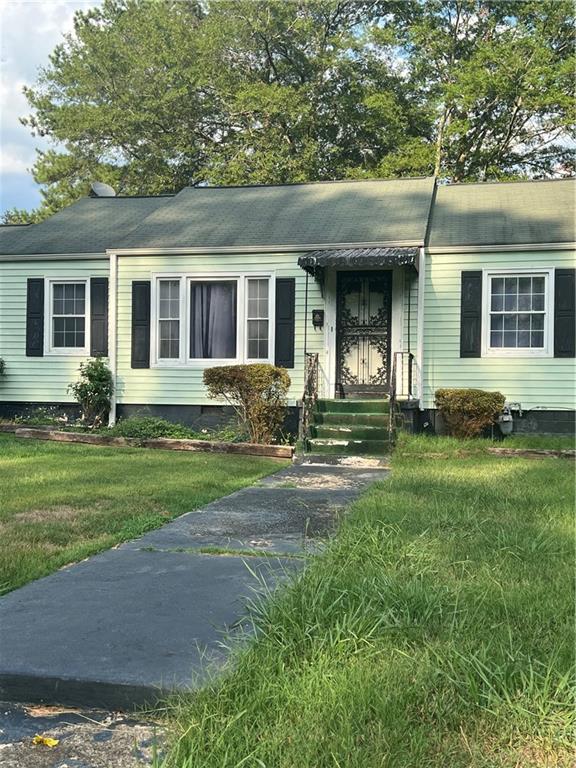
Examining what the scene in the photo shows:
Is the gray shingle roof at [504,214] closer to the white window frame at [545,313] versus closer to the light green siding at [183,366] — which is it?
the white window frame at [545,313]

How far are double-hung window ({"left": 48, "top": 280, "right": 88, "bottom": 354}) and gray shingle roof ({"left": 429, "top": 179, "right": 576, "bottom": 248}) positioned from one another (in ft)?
21.4

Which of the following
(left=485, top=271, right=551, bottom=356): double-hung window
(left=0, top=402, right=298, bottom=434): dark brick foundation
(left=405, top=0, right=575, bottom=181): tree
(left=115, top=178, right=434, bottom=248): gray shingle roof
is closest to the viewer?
(left=485, top=271, right=551, bottom=356): double-hung window

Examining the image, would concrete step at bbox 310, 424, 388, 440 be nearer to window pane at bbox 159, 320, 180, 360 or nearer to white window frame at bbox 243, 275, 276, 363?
white window frame at bbox 243, 275, 276, 363

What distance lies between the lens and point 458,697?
221 cm

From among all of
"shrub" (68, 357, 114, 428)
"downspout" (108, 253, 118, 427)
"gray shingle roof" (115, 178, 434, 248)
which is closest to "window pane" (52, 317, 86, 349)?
"shrub" (68, 357, 114, 428)

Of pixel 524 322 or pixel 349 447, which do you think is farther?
pixel 524 322

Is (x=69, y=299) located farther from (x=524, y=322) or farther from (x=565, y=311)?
(x=565, y=311)

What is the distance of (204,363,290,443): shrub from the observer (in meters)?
10.6

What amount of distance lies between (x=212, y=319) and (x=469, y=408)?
4.66 metres

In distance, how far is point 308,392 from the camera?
10.2 meters

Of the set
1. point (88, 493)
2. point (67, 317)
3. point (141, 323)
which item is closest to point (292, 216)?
point (141, 323)

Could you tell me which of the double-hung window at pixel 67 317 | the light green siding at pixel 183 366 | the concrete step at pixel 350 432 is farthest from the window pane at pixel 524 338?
the double-hung window at pixel 67 317

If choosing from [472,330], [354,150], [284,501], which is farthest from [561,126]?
[284,501]

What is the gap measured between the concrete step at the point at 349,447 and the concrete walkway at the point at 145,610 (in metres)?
4.16
